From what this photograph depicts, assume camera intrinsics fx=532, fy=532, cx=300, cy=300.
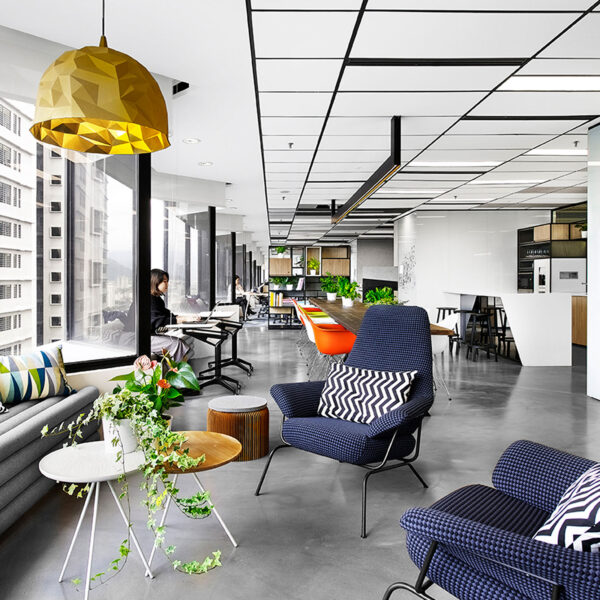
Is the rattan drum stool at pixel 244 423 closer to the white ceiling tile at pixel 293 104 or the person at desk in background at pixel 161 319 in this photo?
the person at desk in background at pixel 161 319

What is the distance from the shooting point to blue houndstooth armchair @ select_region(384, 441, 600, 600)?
1323mm

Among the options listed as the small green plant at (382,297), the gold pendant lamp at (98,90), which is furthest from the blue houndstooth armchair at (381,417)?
the small green plant at (382,297)

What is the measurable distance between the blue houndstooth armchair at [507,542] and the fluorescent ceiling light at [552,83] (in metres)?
3.45

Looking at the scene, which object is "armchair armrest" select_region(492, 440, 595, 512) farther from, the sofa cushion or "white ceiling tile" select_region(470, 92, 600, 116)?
"white ceiling tile" select_region(470, 92, 600, 116)

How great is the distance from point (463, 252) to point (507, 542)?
39.1ft

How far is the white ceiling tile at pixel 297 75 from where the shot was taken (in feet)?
13.4

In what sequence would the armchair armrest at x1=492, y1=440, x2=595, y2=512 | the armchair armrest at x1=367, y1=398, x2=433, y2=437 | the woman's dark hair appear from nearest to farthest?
the armchair armrest at x1=492, y1=440, x2=595, y2=512, the armchair armrest at x1=367, y1=398, x2=433, y2=437, the woman's dark hair

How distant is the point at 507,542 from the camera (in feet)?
4.60

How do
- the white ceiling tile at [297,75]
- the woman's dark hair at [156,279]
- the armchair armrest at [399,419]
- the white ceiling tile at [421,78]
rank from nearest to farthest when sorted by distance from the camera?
the armchair armrest at [399,419] < the white ceiling tile at [297,75] < the white ceiling tile at [421,78] < the woman's dark hair at [156,279]

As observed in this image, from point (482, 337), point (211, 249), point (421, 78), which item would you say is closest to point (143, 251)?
point (421, 78)

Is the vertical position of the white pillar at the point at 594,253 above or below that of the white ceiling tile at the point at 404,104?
below

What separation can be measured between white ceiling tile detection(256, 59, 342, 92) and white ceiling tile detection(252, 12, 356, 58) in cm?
13

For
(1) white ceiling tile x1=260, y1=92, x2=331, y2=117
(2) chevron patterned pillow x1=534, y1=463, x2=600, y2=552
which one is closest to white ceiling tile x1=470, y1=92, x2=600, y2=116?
(1) white ceiling tile x1=260, y1=92, x2=331, y2=117

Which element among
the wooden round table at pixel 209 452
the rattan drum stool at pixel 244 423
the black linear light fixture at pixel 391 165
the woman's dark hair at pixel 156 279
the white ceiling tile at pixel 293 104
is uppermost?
the white ceiling tile at pixel 293 104
